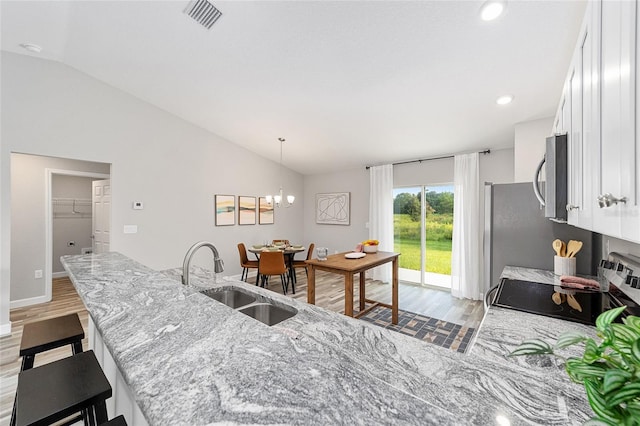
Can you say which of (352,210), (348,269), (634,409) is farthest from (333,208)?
(634,409)

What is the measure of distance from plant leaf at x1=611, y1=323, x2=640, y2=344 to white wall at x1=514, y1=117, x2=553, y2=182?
367 cm

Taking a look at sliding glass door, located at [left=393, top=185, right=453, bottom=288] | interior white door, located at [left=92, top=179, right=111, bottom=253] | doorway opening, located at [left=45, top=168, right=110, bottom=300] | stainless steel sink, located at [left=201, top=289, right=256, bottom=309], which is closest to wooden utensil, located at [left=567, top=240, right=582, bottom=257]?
stainless steel sink, located at [left=201, top=289, right=256, bottom=309]

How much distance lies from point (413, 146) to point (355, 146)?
97cm

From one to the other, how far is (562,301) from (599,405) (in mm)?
1554

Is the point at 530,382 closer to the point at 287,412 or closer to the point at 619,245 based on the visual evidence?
the point at 287,412

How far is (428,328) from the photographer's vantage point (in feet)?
10.7

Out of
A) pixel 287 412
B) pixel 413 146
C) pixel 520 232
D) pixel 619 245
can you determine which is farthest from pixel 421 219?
pixel 287 412

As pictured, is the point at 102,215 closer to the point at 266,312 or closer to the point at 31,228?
the point at 31,228

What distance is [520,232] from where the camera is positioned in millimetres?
2254

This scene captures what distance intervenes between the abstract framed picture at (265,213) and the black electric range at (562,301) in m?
4.86

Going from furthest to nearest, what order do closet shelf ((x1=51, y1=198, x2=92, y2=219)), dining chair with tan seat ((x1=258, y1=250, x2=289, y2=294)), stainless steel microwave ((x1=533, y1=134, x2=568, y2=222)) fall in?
1. closet shelf ((x1=51, y1=198, x2=92, y2=219))
2. dining chair with tan seat ((x1=258, y1=250, x2=289, y2=294))
3. stainless steel microwave ((x1=533, y1=134, x2=568, y2=222))

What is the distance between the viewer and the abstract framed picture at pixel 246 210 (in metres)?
5.51

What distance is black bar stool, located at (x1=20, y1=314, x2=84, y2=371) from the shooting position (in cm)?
145

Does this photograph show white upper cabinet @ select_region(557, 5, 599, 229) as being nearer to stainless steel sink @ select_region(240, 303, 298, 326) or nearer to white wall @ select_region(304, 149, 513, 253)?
stainless steel sink @ select_region(240, 303, 298, 326)
